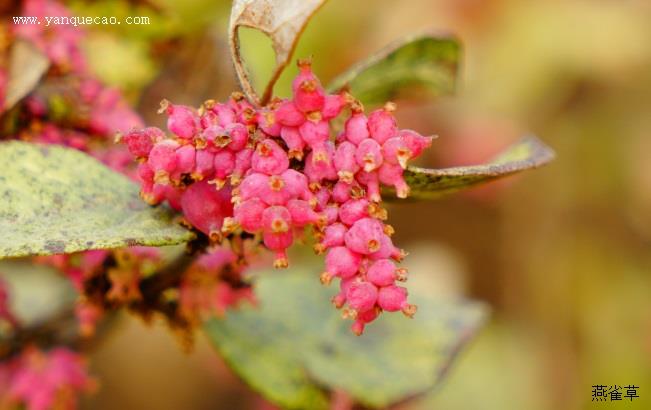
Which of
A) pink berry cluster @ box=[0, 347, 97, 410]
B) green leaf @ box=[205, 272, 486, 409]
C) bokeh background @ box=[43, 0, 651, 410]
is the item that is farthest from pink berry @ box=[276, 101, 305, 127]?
bokeh background @ box=[43, 0, 651, 410]

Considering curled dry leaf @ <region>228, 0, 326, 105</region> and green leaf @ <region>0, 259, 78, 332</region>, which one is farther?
green leaf @ <region>0, 259, 78, 332</region>

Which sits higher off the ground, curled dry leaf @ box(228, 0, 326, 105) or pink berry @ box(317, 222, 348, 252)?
curled dry leaf @ box(228, 0, 326, 105)

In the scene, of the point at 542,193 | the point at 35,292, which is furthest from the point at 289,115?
the point at 542,193

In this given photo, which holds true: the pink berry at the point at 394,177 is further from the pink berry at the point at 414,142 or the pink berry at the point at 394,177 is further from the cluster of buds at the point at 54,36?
the cluster of buds at the point at 54,36

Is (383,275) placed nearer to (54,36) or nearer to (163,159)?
(163,159)

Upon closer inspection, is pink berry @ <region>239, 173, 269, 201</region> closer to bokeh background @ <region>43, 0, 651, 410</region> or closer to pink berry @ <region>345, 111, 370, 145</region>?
pink berry @ <region>345, 111, 370, 145</region>
